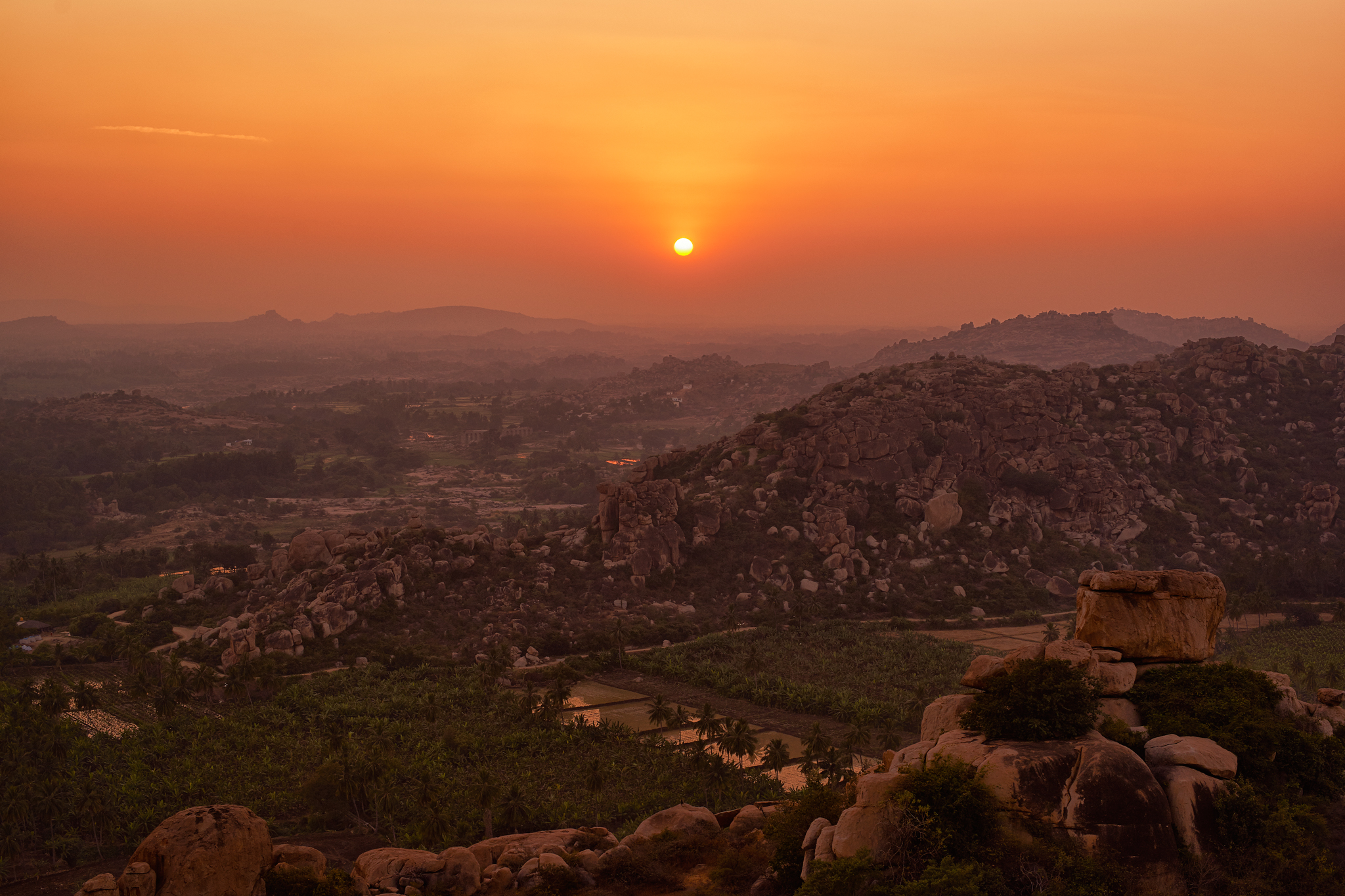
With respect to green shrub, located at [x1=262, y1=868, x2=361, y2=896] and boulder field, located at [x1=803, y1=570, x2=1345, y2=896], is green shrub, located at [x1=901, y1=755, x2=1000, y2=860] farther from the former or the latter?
green shrub, located at [x1=262, y1=868, x2=361, y2=896]

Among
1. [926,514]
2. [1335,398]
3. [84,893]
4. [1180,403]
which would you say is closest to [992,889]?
[84,893]

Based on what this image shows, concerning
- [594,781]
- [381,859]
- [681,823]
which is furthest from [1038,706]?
[594,781]

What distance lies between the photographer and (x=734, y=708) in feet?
211

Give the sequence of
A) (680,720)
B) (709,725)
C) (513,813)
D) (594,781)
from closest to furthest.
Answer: (513,813) → (594,781) → (709,725) → (680,720)

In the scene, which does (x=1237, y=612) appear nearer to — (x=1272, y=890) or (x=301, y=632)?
(x=1272, y=890)

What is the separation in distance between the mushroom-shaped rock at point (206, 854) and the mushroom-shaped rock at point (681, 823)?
13203 mm

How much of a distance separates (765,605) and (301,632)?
39.6m

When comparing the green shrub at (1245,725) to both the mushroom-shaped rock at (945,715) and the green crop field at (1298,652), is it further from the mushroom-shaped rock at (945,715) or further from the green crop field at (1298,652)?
the green crop field at (1298,652)

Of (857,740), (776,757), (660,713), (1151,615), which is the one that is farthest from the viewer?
(660,713)

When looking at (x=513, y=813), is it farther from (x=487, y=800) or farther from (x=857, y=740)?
(x=857, y=740)

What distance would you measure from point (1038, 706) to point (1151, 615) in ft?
27.4

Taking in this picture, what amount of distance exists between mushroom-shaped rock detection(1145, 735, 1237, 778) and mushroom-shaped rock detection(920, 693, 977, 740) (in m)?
5.21

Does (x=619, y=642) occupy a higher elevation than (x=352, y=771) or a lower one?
lower

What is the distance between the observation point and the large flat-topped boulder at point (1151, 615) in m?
32.8
